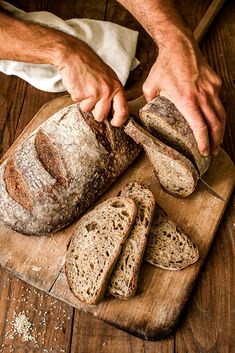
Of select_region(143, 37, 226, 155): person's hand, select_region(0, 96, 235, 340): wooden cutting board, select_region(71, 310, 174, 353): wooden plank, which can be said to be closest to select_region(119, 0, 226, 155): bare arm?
Result: select_region(143, 37, 226, 155): person's hand

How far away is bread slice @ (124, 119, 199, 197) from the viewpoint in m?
2.11

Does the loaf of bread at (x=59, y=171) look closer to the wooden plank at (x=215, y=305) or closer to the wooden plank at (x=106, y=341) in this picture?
the wooden plank at (x=106, y=341)

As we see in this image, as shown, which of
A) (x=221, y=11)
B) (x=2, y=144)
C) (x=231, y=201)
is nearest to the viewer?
(x=231, y=201)

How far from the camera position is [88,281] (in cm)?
202

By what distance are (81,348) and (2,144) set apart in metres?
1.01

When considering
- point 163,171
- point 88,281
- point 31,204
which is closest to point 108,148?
point 163,171

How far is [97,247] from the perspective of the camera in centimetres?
205

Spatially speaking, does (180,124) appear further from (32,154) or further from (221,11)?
(221,11)

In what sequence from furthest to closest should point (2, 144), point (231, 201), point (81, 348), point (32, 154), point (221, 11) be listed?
1. point (221, 11)
2. point (2, 144)
3. point (231, 201)
4. point (32, 154)
5. point (81, 348)

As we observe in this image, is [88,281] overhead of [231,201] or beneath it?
beneath

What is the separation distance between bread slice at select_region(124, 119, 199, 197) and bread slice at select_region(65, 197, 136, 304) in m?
0.22

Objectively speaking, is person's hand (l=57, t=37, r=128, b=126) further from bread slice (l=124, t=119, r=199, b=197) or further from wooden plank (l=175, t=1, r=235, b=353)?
wooden plank (l=175, t=1, r=235, b=353)

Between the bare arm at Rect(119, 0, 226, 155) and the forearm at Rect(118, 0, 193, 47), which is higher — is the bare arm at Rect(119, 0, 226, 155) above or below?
below

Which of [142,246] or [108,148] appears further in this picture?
[108,148]
